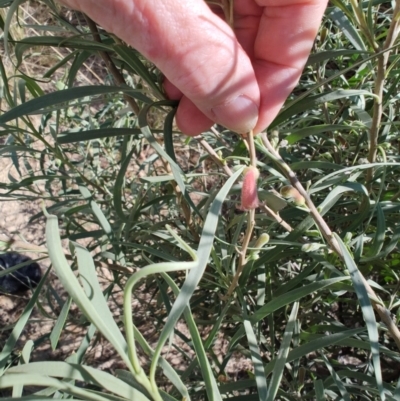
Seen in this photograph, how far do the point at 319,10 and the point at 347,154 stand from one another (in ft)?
1.68

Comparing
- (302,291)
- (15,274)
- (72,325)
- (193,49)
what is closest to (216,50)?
(193,49)

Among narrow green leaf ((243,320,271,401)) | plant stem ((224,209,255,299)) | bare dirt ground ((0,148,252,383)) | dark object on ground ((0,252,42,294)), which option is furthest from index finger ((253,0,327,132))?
dark object on ground ((0,252,42,294))

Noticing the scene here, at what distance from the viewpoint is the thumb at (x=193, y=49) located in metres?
0.69

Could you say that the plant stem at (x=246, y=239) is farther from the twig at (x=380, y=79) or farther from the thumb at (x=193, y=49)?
the twig at (x=380, y=79)

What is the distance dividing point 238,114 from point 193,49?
12cm

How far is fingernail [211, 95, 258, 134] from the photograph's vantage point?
737mm

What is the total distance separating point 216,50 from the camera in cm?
74

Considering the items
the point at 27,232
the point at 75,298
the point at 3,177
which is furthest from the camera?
the point at 3,177

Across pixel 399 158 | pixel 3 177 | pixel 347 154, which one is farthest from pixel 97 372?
pixel 3 177

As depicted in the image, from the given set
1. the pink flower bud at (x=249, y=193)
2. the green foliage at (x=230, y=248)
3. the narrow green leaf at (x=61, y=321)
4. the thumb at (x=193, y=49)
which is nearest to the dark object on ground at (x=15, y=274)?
the green foliage at (x=230, y=248)

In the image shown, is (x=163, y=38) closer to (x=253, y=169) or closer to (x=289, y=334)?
(x=253, y=169)

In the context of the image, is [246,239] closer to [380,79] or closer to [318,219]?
[318,219]

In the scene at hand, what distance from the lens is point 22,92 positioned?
0.91m

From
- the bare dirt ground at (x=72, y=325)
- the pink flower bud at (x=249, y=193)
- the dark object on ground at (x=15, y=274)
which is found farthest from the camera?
the dark object on ground at (x=15, y=274)
